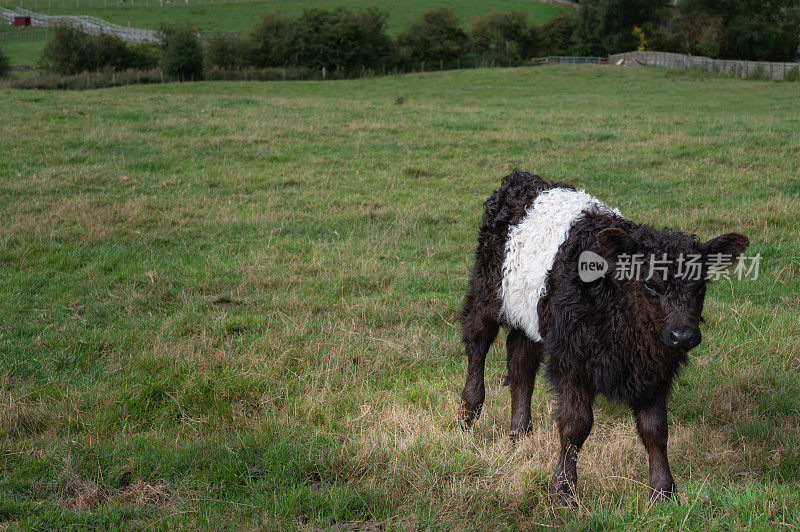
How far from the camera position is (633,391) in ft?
13.0

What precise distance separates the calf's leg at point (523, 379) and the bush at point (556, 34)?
8382 centimetres

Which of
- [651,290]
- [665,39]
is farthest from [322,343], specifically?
[665,39]

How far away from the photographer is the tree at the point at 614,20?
2970 inches

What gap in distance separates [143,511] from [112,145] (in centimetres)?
1530

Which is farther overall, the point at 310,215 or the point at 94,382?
the point at 310,215

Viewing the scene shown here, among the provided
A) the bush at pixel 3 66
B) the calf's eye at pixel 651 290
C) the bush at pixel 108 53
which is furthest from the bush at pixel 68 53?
the calf's eye at pixel 651 290

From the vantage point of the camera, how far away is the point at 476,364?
5406mm

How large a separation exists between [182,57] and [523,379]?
54816mm

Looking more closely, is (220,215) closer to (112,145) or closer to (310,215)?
(310,215)

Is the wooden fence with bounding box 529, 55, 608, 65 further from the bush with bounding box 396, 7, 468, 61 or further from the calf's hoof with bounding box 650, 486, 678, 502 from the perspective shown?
the calf's hoof with bounding box 650, 486, 678, 502

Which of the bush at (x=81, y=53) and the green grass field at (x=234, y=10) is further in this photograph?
the green grass field at (x=234, y=10)

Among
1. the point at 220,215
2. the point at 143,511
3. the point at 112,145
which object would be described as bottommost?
the point at 143,511

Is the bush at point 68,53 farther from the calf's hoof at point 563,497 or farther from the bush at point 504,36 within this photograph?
the calf's hoof at point 563,497

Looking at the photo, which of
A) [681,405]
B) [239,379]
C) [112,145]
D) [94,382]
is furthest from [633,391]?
[112,145]
